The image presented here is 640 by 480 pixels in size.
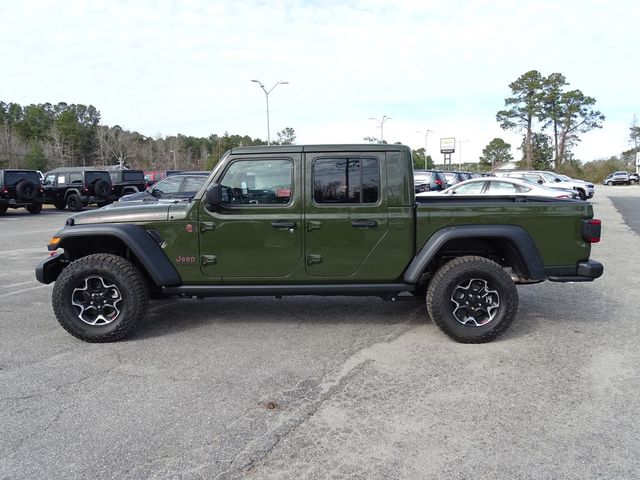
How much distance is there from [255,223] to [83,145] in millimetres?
85342

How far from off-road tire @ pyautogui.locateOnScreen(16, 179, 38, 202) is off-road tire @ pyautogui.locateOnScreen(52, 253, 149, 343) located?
17.2 metres

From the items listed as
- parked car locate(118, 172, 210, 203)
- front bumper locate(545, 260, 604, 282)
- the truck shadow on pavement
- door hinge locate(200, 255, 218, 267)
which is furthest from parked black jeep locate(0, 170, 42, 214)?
front bumper locate(545, 260, 604, 282)

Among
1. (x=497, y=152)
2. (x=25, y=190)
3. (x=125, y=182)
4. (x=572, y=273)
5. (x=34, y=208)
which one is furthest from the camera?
(x=497, y=152)

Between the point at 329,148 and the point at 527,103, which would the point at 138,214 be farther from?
the point at 527,103

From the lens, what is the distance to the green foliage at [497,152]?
116875mm

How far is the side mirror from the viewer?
4.33m

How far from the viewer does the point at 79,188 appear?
851 inches

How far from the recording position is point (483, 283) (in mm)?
4570

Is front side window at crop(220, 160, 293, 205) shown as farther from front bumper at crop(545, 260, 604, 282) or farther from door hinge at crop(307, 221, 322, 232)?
front bumper at crop(545, 260, 604, 282)

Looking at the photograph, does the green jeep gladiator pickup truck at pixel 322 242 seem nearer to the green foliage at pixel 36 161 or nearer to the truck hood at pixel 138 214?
the truck hood at pixel 138 214

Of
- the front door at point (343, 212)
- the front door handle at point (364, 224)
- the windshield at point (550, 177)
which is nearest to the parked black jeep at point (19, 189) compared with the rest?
the front door at point (343, 212)

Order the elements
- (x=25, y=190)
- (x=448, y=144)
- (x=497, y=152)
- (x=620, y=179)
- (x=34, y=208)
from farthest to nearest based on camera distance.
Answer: (x=497, y=152) < (x=448, y=144) < (x=620, y=179) < (x=34, y=208) < (x=25, y=190)

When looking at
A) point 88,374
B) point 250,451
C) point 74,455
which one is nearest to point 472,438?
point 250,451

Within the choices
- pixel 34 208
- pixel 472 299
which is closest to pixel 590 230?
pixel 472 299
